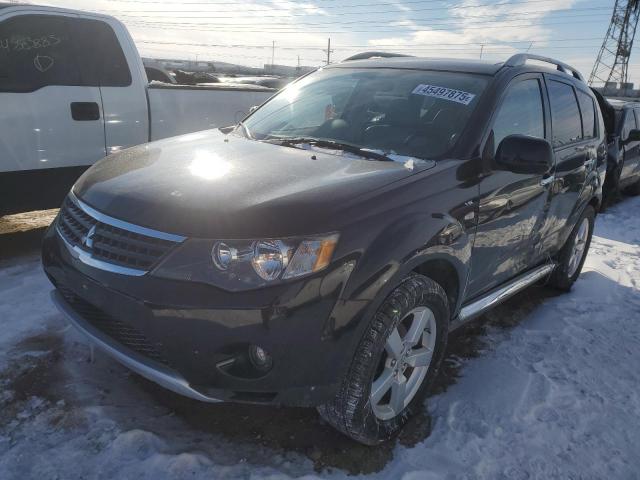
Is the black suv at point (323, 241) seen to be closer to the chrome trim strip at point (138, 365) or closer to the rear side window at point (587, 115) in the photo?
the chrome trim strip at point (138, 365)

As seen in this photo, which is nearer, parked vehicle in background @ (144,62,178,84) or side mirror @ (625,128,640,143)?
parked vehicle in background @ (144,62,178,84)

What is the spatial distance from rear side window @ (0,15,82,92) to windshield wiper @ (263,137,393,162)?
2.26 metres

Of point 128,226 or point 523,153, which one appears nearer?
point 128,226

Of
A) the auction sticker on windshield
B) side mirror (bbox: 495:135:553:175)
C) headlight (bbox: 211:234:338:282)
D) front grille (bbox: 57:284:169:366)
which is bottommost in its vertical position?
front grille (bbox: 57:284:169:366)

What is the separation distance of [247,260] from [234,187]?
40 cm

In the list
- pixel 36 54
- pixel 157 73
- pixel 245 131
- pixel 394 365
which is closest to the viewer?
pixel 394 365

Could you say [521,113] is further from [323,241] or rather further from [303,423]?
[303,423]

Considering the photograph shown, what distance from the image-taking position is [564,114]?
381 centimetres

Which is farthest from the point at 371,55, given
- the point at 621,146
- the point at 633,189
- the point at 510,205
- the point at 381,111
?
the point at 633,189

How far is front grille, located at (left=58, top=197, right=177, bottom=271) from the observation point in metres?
2.00

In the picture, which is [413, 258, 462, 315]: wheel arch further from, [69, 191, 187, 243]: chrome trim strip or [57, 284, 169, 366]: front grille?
[57, 284, 169, 366]: front grille

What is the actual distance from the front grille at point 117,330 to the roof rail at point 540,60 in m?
2.63

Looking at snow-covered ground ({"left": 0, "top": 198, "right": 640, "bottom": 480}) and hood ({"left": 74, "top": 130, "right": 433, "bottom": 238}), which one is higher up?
hood ({"left": 74, "top": 130, "right": 433, "bottom": 238})

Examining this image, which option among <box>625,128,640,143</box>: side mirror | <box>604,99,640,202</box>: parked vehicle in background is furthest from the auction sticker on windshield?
<box>625,128,640,143</box>: side mirror
